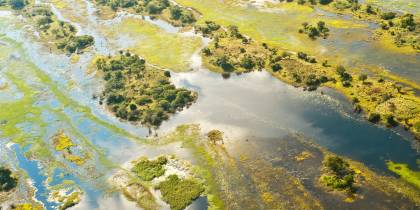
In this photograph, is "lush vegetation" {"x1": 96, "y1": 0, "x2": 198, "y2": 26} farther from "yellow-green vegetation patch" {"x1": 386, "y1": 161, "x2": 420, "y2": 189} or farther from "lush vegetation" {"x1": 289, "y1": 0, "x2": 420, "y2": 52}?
"yellow-green vegetation patch" {"x1": 386, "y1": 161, "x2": 420, "y2": 189}

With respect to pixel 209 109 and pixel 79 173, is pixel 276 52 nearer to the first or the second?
pixel 209 109

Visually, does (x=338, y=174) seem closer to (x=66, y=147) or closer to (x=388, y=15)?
(x=66, y=147)

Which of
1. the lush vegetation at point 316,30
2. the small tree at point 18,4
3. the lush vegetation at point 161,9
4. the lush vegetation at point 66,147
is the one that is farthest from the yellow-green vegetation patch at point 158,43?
the small tree at point 18,4

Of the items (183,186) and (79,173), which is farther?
(79,173)

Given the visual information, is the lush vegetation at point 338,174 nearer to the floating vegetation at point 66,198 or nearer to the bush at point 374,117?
the bush at point 374,117

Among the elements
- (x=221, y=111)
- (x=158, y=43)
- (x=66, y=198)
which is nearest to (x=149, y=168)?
(x=66, y=198)

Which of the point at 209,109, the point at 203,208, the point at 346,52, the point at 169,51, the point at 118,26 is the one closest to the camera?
the point at 203,208

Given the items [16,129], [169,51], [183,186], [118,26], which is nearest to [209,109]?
[183,186]
